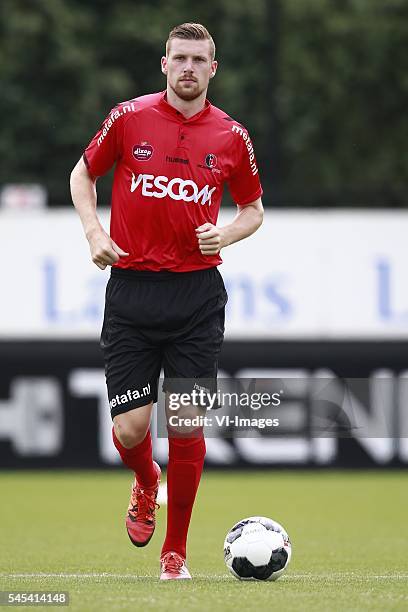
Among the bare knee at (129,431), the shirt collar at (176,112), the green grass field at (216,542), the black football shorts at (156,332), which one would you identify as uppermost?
the shirt collar at (176,112)

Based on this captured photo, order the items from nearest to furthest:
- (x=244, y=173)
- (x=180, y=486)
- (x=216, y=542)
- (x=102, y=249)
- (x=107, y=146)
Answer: (x=102, y=249) → (x=180, y=486) → (x=107, y=146) → (x=244, y=173) → (x=216, y=542)

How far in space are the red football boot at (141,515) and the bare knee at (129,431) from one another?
39 centimetres

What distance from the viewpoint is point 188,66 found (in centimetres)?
736

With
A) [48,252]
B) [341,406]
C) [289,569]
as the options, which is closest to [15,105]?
[48,252]

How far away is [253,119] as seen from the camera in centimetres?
2605

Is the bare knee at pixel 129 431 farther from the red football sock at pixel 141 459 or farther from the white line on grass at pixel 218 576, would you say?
the white line on grass at pixel 218 576

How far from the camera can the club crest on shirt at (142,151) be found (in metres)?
7.47

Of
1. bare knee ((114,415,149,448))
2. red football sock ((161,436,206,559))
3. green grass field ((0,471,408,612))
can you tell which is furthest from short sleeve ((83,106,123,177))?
green grass field ((0,471,408,612))

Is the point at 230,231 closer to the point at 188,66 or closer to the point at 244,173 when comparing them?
the point at 244,173

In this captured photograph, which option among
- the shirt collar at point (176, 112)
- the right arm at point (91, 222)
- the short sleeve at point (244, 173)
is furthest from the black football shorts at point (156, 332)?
the shirt collar at point (176, 112)

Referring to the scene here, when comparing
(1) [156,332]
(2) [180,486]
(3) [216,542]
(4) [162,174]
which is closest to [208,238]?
(4) [162,174]

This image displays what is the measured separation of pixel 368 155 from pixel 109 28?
16.4 feet

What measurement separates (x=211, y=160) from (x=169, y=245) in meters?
0.44

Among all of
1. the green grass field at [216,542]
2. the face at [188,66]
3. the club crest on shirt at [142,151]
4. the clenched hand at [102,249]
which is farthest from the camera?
the club crest on shirt at [142,151]
